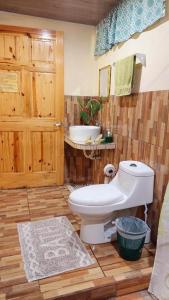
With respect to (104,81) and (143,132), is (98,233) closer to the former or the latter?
(143,132)

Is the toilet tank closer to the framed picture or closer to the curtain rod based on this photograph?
the curtain rod

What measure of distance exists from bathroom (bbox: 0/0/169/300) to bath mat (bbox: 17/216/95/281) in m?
0.05

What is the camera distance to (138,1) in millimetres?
1777

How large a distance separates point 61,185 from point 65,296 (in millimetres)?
1798

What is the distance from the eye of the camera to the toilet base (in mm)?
1765

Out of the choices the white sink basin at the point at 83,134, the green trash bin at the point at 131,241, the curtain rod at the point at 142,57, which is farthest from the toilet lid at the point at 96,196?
the curtain rod at the point at 142,57

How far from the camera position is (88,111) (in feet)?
9.57

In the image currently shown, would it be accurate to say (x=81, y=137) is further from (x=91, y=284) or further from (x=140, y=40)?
(x=91, y=284)

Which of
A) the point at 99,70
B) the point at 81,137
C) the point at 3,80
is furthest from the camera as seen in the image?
the point at 99,70

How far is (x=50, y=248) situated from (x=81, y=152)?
61.2 inches

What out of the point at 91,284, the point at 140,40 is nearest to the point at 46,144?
the point at 140,40

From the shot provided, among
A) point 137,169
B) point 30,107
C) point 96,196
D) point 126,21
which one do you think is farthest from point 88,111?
point 96,196

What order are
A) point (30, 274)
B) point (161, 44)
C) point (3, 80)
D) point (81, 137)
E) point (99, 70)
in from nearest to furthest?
point (30, 274) → point (161, 44) → point (81, 137) → point (3, 80) → point (99, 70)

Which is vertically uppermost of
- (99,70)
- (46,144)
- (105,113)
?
(99,70)
